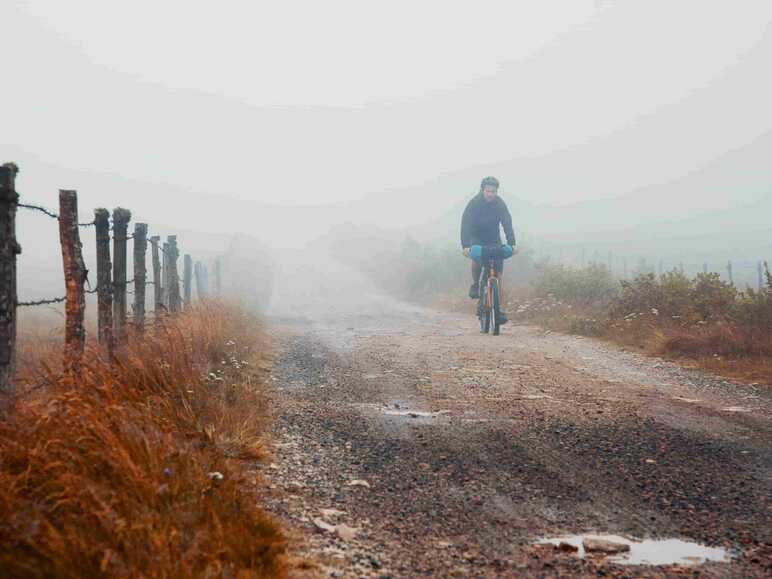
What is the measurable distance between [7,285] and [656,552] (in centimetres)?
429

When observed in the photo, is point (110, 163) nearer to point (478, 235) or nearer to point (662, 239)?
point (662, 239)

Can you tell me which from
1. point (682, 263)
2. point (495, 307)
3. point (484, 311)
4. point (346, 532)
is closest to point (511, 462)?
point (346, 532)

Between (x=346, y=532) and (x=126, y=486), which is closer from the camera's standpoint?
(x=126, y=486)

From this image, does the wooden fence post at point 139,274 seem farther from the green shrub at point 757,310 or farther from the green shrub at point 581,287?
the green shrub at point 581,287

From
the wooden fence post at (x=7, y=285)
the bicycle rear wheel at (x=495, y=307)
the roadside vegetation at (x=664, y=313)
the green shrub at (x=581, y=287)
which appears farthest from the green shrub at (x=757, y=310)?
the wooden fence post at (x=7, y=285)

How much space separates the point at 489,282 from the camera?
13.2 meters

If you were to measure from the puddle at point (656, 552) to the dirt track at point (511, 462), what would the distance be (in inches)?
3.3

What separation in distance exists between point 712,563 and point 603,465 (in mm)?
1488

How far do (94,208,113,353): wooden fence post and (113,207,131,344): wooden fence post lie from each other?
0.47m

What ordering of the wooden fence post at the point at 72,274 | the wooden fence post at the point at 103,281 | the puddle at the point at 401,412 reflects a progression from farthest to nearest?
the wooden fence post at the point at 103,281 → the puddle at the point at 401,412 → the wooden fence post at the point at 72,274

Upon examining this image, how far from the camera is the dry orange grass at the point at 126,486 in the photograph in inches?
106

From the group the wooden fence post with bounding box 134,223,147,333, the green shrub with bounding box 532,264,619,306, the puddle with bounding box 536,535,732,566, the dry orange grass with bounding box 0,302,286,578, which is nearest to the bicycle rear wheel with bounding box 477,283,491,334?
the green shrub with bounding box 532,264,619,306

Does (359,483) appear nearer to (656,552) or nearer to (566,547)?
(566,547)

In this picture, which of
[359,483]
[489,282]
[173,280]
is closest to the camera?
[359,483]
